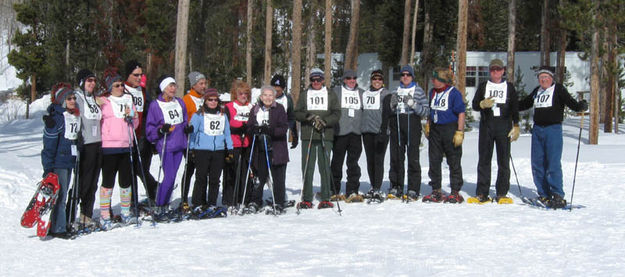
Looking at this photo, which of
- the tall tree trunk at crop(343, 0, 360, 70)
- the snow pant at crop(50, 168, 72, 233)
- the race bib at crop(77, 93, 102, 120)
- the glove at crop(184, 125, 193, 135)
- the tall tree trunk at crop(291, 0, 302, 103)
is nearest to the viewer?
the snow pant at crop(50, 168, 72, 233)

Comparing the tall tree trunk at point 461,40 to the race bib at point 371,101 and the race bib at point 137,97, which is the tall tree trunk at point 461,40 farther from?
the race bib at point 137,97

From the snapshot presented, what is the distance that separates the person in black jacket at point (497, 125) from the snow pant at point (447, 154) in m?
0.34

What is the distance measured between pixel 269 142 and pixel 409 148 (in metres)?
2.29

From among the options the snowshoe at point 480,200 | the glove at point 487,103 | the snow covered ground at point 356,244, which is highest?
the glove at point 487,103

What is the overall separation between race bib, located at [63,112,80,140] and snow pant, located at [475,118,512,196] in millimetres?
5849

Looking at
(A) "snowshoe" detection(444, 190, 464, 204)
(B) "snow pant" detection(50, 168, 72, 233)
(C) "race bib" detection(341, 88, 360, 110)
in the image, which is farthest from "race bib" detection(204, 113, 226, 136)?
(A) "snowshoe" detection(444, 190, 464, 204)

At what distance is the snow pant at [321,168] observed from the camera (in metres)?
9.98

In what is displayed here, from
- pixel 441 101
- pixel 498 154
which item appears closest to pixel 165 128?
pixel 441 101

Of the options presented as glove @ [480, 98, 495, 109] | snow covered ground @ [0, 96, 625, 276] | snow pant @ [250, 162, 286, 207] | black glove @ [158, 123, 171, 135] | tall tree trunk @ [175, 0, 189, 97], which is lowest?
snow covered ground @ [0, 96, 625, 276]

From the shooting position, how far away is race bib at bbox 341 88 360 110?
10391 millimetres

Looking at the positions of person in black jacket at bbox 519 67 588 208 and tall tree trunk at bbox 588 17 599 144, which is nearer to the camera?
person in black jacket at bbox 519 67 588 208

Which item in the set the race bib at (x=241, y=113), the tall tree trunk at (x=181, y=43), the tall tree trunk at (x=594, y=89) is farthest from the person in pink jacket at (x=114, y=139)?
the tall tree trunk at (x=594, y=89)

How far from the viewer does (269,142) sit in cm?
952

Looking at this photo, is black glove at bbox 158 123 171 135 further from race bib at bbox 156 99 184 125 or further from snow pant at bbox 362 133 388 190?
snow pant at bbox 362 133 388 190
